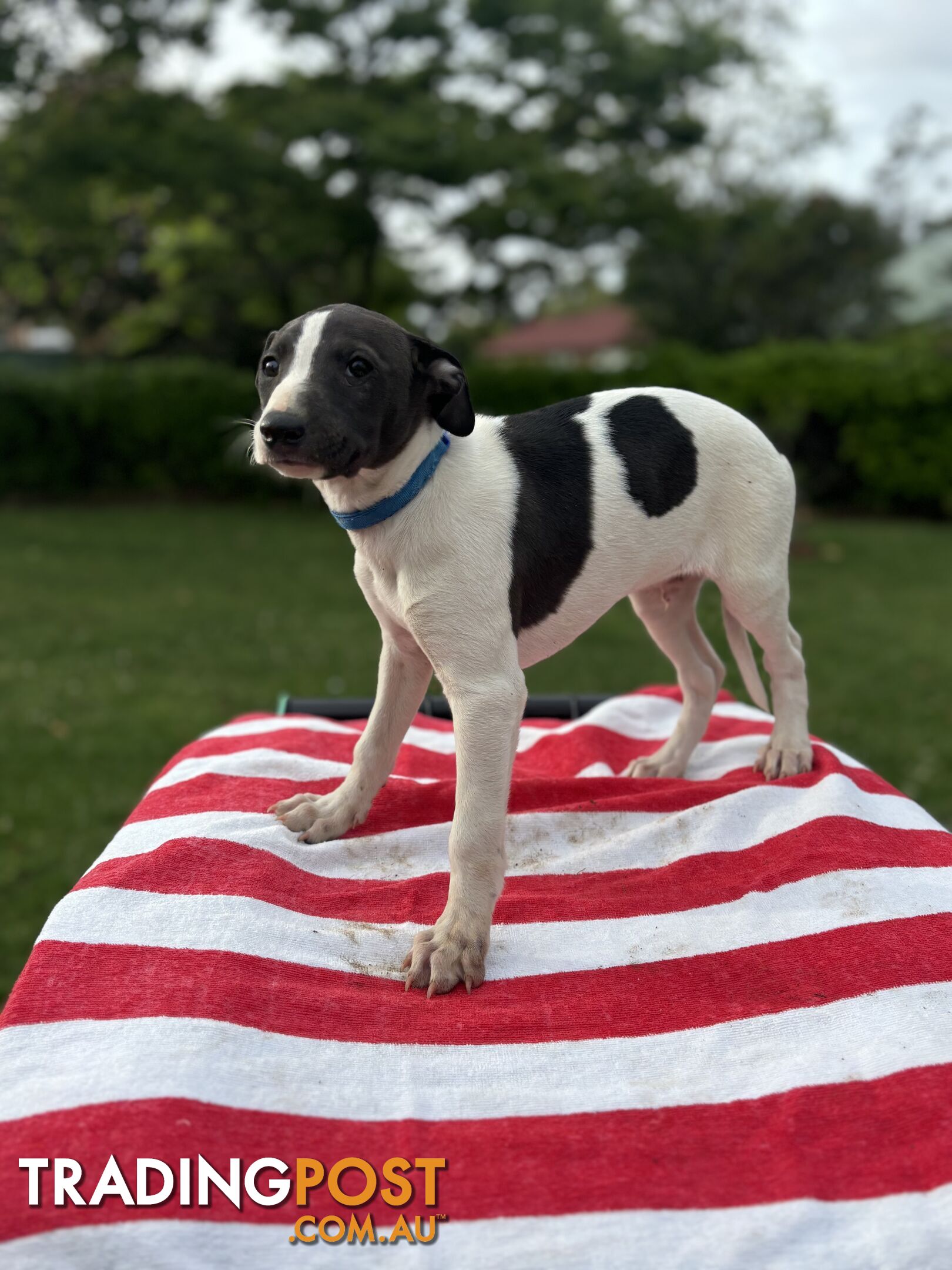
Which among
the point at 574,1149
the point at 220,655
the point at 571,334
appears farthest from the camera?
the point at 571,334

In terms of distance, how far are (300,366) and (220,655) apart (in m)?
5.19

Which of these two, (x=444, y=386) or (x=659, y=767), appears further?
(x=659, y=767)

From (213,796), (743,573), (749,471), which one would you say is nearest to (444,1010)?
(213,796)

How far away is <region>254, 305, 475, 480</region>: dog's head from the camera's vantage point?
1.64m

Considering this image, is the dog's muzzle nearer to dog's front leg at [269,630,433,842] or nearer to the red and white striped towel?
dog's front leg at [269,630,433,842]

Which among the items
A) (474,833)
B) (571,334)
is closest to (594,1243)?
(474,833)

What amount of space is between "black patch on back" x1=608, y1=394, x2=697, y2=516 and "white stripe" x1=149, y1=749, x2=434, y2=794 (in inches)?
35.1

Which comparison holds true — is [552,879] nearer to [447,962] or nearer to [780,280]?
[447,962]

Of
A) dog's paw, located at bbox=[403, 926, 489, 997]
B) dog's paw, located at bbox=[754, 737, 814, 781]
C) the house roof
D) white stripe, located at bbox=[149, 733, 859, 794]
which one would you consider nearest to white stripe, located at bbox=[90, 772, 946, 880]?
dog's paw, located at bbox=[754, 737, 814, 781]

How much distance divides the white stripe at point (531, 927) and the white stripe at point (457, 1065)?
9.0 inches

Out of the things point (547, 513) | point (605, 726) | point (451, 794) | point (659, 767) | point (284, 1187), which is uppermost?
point (547, 513)

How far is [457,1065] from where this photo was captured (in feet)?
5.16

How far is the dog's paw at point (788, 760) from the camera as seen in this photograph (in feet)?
8.37

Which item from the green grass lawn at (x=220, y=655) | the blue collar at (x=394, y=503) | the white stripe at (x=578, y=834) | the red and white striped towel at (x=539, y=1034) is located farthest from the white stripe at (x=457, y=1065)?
the green grass lawn at (x=220, y=655)
